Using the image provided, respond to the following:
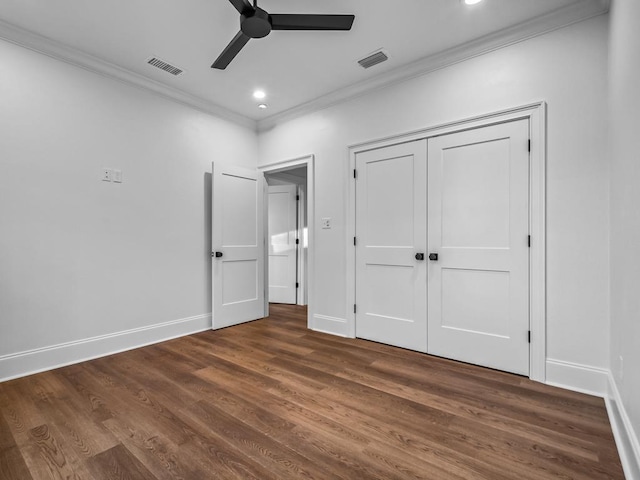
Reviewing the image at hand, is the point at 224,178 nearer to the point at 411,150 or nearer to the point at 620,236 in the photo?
the point at 411,150

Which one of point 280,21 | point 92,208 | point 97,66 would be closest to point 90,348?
point 92,208

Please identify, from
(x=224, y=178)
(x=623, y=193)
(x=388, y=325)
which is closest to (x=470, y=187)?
(x=623, y=193)

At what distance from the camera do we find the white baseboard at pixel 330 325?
3479mm

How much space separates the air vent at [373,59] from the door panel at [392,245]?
0.78m

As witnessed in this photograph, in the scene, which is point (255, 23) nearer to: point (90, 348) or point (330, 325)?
point (330, 325)

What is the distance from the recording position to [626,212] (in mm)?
1532

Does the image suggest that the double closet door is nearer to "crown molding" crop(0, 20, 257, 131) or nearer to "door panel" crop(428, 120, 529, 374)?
"door panel" crop(428, 120, 529, 374)

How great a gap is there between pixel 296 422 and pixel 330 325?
1797 mm

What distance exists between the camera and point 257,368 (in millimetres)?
2594

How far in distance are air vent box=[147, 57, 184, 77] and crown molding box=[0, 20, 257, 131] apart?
0.29 m

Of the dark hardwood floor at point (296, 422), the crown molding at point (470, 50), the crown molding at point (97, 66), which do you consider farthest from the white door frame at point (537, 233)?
the crown molding at point (97, 66)

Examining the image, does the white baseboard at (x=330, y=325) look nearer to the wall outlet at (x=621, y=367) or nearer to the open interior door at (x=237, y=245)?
the open interior door at (x=237, y=245)

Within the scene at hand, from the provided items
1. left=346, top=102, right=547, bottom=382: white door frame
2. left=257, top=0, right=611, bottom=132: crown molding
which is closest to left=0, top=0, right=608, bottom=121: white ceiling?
left=257, top=0, right=611, bottom=132: crown molding

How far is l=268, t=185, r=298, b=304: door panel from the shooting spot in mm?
5352
